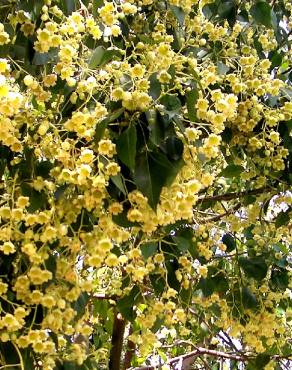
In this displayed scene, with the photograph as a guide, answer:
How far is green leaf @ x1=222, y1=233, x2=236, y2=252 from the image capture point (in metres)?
1.79

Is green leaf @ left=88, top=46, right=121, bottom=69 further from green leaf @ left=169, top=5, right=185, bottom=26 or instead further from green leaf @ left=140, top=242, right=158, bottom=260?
green leaf @ left=140, top=242, right=158, bottom=260

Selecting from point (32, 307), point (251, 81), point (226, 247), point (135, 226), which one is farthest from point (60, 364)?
point (226, 247)

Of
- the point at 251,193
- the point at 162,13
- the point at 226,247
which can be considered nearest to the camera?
the point at 162,13

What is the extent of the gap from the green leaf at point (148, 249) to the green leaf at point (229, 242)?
59 cm

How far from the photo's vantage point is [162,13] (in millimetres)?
1430

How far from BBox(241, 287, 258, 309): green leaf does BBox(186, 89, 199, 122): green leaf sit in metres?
0.67

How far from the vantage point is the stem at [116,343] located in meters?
1.93

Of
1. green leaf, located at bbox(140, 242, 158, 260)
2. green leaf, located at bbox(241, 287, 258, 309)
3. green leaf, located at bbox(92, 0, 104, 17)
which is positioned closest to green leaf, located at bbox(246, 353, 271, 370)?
green leaf, located at bbox(241, 287, 258, 309)

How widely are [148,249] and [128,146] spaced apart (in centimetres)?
30

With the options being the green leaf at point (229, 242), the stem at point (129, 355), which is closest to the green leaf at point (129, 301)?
the green leaf at point (229, 242)

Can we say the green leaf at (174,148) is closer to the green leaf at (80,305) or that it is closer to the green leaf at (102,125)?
the green leaf at (102,125)

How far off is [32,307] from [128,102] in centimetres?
35

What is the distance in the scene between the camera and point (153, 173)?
101 centimetres

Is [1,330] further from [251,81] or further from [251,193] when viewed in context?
[251,193]
